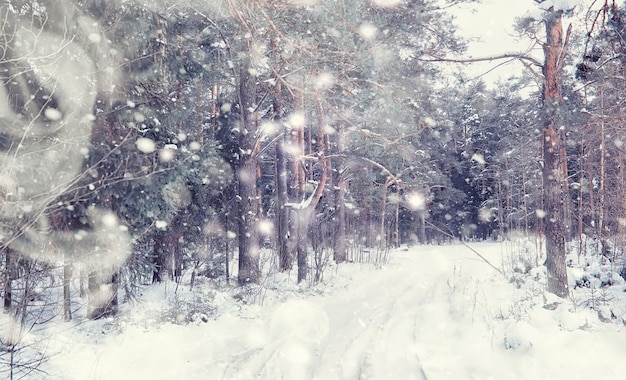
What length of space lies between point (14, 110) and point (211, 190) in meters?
6.67

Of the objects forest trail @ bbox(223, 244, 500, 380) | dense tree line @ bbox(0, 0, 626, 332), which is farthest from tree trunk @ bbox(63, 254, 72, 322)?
forest trail @ bbox(223, 244, 500, 380)

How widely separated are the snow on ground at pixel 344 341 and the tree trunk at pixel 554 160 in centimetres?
110

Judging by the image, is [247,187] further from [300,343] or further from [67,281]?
[67,281]

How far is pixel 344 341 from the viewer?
6.64 m

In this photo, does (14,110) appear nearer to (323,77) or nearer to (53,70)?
(53,70)

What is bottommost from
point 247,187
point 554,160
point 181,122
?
point 247,187

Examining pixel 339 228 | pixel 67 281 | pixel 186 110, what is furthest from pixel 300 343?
pixel 339 228

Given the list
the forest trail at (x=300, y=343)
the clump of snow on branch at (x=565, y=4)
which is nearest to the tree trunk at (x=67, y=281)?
the forest trail at (x=300, y=343)

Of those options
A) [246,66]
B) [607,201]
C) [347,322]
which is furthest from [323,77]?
[607,201]

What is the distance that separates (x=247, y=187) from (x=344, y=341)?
19.1 feet

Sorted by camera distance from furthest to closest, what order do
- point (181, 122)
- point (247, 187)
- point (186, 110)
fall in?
point (247, 187), point (181, 122), point (186, 110)

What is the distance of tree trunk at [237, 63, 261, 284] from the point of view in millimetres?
11109

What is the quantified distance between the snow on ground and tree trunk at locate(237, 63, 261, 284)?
4.36ft

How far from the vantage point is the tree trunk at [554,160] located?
8.62 meters
